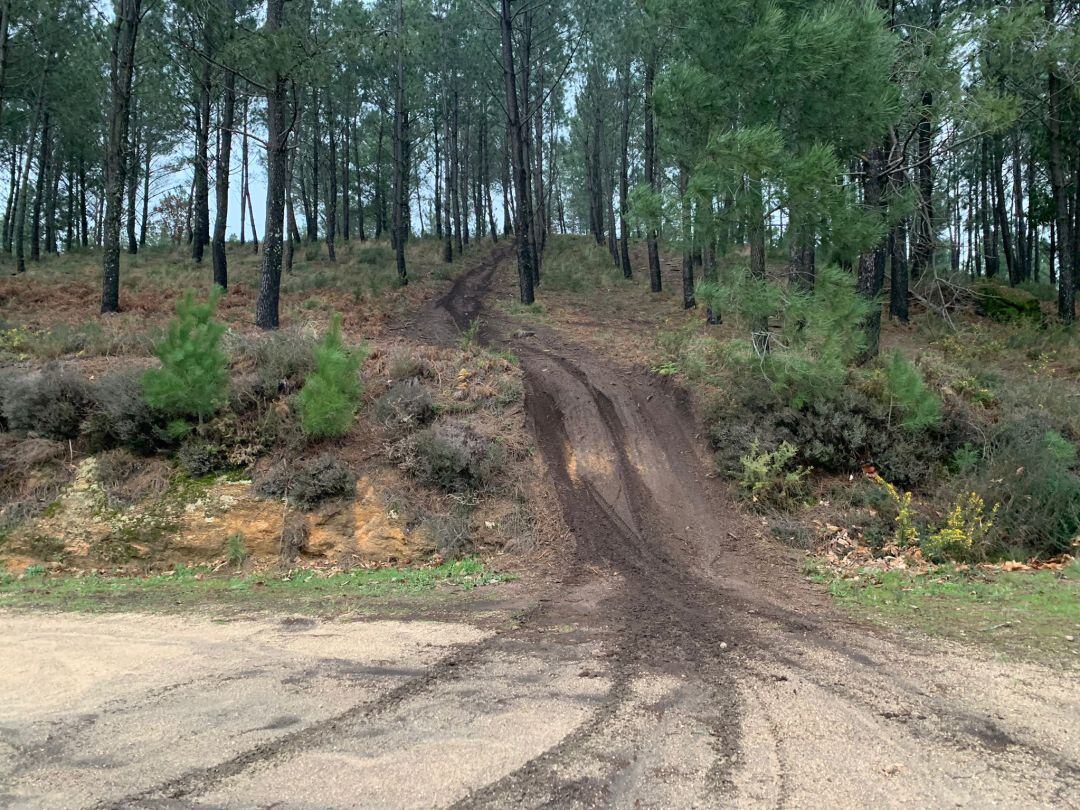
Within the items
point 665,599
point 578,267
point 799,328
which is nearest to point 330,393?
point 665,599

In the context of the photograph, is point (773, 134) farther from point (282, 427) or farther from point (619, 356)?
point (282, 427)

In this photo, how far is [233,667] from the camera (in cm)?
497

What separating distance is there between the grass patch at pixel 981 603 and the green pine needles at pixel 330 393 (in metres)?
Result: 6.81

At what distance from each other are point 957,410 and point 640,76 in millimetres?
20054

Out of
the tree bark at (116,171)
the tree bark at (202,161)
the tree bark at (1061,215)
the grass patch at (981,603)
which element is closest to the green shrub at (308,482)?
the grass patch at (981,603)

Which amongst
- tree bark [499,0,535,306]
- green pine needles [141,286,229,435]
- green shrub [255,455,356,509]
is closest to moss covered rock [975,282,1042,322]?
tree bark [499,0,535,306]

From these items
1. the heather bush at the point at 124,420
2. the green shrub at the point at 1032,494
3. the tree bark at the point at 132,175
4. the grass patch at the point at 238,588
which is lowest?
the grass patch at the point at 238,588

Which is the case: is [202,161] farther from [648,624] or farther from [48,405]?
[648,624]

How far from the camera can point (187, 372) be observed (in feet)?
31.7

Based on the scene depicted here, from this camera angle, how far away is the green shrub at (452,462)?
9703 millimetres

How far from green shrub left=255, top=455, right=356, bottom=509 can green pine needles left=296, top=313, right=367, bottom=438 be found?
57 cm

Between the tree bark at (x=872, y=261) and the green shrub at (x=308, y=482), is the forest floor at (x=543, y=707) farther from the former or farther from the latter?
the tree bark at (x=872, y=261)

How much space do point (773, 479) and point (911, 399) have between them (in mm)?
2629

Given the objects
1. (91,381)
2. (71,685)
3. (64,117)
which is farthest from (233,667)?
(64,117)
